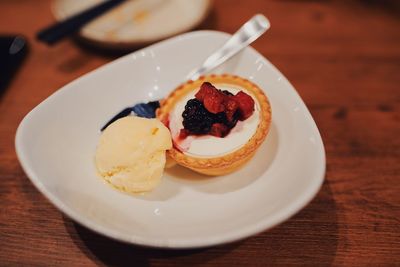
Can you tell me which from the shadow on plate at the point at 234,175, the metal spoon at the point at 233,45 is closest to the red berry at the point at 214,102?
the shadow on plate at the point at 234,175

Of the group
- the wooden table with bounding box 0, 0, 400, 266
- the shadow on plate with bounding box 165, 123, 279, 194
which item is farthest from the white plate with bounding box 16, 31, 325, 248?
the wooden table with bounding box 0, 0, 400, 266

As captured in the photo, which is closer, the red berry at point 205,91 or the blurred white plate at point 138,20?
the red berry at point 205,91

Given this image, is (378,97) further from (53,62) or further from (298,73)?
(53,62)

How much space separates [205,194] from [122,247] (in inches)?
10.7

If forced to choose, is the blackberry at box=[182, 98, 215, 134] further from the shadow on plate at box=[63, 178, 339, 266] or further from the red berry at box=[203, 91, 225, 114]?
the shadow on plate at box=[63, 178, 339, 266]

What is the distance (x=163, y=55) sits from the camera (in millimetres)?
1393

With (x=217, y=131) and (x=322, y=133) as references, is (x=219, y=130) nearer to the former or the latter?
(x=217, y=131)

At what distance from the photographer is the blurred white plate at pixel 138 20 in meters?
1.67

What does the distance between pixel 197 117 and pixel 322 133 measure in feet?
1.79

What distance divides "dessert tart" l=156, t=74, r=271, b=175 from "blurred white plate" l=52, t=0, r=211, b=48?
0.67 meters

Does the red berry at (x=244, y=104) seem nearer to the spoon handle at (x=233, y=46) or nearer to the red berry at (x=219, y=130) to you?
the red berry at (x=219, y=130)

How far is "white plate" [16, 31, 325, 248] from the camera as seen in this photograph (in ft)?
3.00

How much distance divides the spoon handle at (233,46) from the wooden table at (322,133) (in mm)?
308

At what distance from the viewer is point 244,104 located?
1.07m
